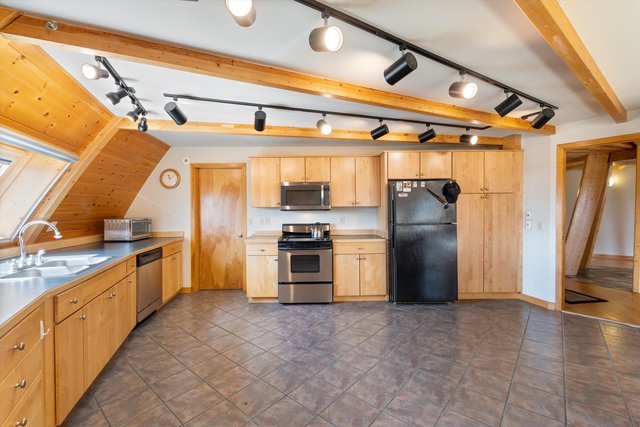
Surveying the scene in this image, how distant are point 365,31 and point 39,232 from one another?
3601 millimetres

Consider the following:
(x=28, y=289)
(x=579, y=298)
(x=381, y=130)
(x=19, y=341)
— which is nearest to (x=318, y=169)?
(x=381, y=130)

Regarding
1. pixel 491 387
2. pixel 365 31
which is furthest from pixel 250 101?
pixel 491 387

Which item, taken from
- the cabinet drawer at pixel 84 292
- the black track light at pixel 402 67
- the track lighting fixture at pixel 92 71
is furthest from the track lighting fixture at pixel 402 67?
the cabinet drawer at pixel 84 292

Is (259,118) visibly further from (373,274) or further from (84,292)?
(373,274)

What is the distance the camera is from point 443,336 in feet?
8.87

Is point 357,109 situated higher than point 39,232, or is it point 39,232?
point 357,109

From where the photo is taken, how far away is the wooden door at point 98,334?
6.07 ft

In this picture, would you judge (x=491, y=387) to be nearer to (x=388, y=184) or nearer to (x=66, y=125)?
(x=388, y=184)

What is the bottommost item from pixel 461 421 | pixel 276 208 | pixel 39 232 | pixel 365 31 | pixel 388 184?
pixel 461 421

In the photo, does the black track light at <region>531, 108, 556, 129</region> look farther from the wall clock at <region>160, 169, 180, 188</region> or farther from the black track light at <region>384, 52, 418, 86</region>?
the wall clock at <region>160, 169, 180, 188</region>

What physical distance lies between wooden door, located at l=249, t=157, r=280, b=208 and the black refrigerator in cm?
184

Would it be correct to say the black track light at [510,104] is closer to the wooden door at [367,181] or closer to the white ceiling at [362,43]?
the white ceiling at [362,43]

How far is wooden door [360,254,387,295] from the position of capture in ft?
12.2

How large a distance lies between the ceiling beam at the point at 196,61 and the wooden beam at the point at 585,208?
4660 millimetres
